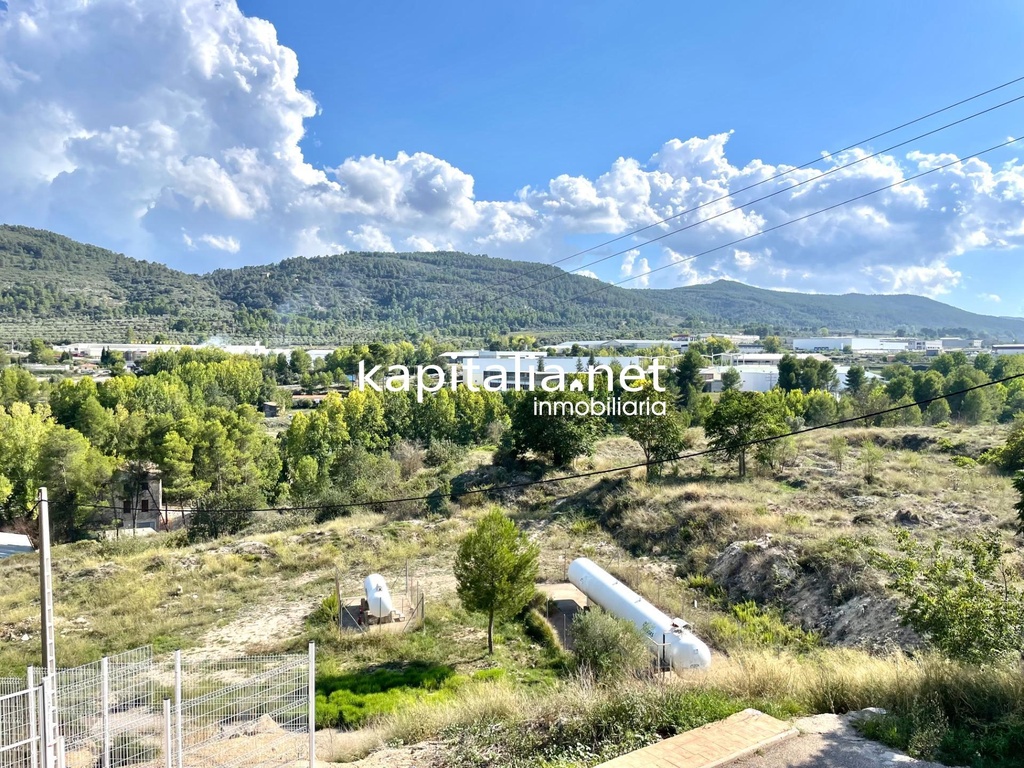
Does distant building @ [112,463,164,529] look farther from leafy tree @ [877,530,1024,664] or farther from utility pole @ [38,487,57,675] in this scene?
leafy tree @ [877,530,1024,664]

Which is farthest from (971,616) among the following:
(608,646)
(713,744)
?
(608,646)

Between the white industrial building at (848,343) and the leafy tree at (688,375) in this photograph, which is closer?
the leafy tree at (688,375)

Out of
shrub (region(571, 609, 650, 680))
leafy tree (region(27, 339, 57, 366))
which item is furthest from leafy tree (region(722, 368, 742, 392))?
leafy tree (region(27, 339, 57, 366))

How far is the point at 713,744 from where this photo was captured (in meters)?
5.27

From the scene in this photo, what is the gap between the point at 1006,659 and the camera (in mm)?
6379

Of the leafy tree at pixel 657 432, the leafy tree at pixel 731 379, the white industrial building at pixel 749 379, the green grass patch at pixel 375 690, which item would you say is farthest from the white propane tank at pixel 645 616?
the white industrial building at pixel 749 379

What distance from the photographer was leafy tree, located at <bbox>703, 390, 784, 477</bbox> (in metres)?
24.0

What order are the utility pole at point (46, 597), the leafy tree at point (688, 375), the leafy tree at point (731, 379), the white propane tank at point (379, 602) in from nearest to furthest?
the utility pole at point (46, 597) < the white propane tank at point (379, 602) < the leafy tree at point (688, 375) < the leafy tree at point (731, 379)

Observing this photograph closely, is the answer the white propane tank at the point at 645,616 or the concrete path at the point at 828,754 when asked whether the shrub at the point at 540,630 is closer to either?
the white propane tank at the point at 645,616

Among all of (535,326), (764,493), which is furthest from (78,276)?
(764,493)

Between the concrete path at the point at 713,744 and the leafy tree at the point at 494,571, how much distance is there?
22.7 ft

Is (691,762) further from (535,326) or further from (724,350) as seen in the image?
(535,326)

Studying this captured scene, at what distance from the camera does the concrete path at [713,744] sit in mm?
5023

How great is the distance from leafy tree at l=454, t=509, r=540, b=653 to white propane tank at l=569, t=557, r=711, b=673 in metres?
1.93
